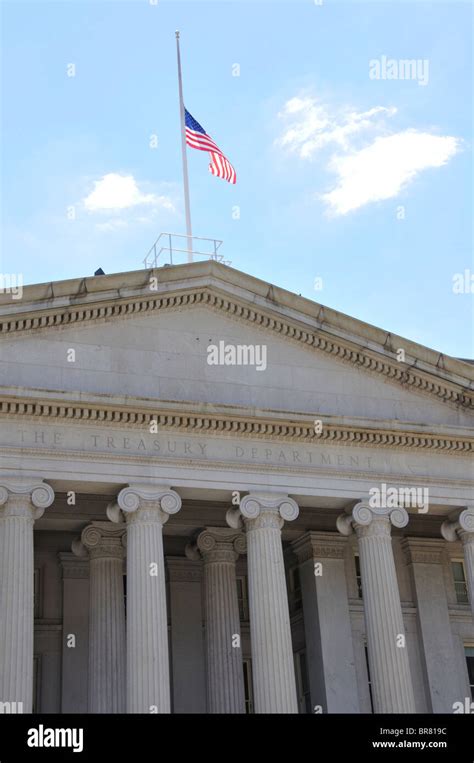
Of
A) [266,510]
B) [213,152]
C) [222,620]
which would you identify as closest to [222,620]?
[222,620]

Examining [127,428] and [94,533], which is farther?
[94,533]

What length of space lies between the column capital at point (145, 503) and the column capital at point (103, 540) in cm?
318

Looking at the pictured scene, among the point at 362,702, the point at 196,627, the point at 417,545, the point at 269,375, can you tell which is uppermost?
the point at 269,375

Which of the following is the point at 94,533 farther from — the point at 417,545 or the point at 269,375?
the point at 417,545

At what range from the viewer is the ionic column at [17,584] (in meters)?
26.3

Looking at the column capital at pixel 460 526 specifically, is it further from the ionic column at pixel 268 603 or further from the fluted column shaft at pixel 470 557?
the ionic column at pixel 268 603

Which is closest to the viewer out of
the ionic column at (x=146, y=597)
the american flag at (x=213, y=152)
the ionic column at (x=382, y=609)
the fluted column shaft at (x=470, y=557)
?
the ionic column at (x=146, y=597)

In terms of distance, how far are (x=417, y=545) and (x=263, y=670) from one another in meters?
9.12

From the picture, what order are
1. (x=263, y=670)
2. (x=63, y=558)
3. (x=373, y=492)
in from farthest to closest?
1. (x=63, y=558)
2. (x=373, y=492)
3. (x=263, y=670)

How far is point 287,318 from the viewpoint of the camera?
107ft

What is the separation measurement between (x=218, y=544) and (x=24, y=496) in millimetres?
8094

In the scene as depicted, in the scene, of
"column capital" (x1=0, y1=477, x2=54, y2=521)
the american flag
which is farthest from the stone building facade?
the american flag

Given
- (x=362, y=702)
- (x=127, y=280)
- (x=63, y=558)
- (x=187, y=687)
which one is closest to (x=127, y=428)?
(x=127, y=280)

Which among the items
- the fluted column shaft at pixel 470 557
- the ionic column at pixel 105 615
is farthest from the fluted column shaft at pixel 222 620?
the fluted column shaft at pixel 470 557
